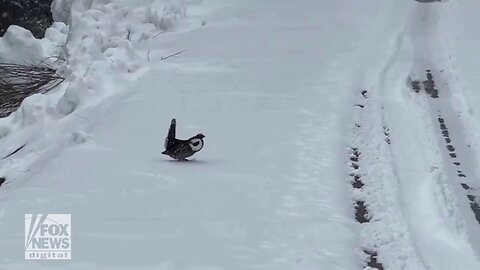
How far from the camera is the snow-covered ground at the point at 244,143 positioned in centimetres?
493

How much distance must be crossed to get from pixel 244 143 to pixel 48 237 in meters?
2.81

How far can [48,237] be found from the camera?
4562 mm

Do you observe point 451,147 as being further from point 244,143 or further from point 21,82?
point 21,82

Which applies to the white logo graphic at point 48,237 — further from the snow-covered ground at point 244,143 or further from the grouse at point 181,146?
the grouse at point 181,146

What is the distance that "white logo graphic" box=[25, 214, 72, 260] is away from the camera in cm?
432

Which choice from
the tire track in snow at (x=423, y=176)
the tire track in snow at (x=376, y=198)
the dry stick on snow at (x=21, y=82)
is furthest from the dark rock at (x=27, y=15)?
the tire track in snow at (x=376, y=198)

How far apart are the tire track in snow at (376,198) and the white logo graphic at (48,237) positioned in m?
1.81

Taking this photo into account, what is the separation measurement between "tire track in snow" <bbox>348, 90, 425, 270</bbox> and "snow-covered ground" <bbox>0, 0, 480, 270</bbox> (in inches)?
0.7

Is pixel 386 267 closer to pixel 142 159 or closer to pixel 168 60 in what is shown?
pixel 142 159

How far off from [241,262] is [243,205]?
98 centimetres

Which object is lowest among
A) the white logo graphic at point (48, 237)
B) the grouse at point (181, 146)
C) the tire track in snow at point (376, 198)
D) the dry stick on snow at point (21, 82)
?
the dry stick on snow at point (21, 82)

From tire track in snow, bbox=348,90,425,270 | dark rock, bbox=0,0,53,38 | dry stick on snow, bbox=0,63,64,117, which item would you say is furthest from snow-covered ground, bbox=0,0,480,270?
dark rock, bbox=0,0,53,38

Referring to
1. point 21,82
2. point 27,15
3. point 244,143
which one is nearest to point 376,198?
point 244,143

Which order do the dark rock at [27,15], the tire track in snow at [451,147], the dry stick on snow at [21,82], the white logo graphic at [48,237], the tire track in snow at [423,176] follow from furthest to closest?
the dark rock at [27,15]
the dry stick on snow at [21,82]
the tire track in snow at [451,147]
the tire track in snow at [423,176]
the white logo graphic at [48,237]
